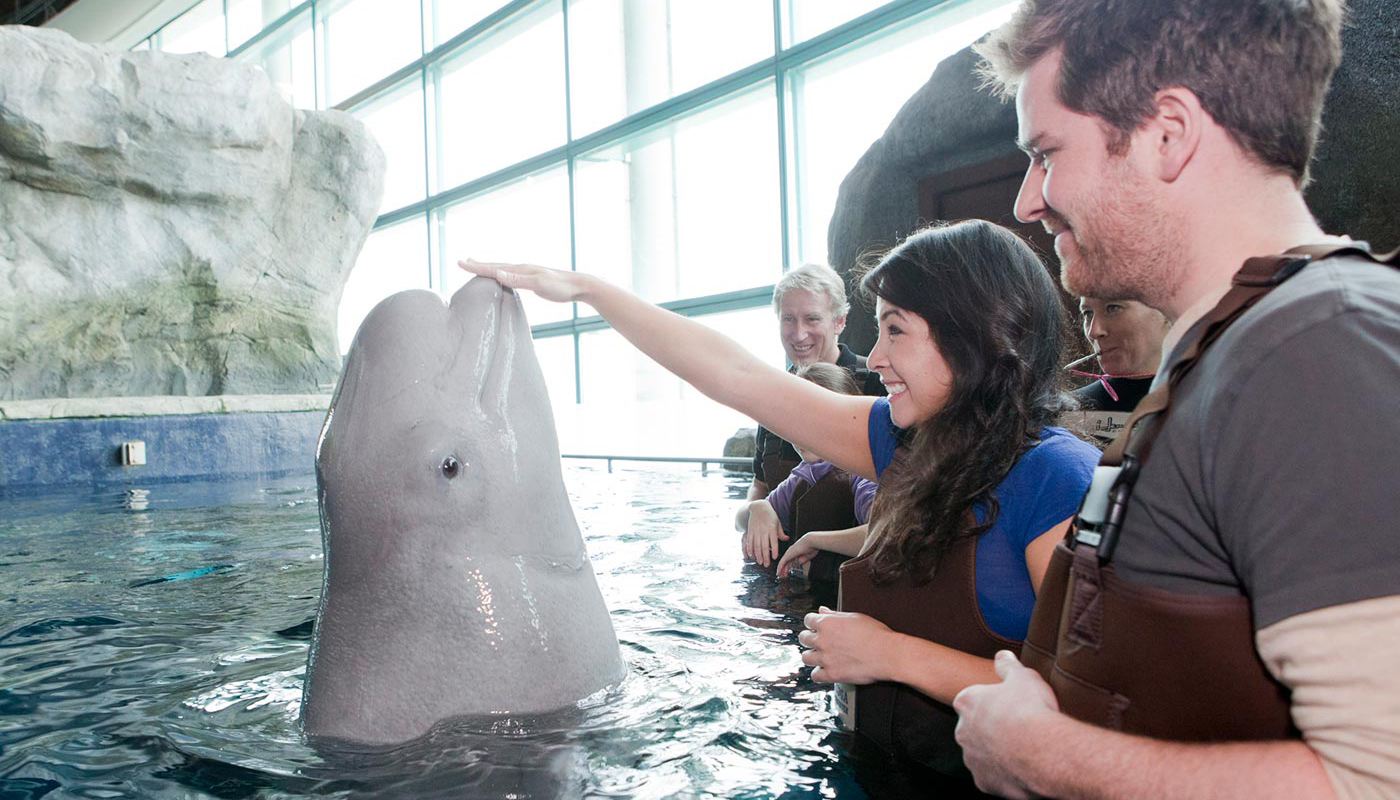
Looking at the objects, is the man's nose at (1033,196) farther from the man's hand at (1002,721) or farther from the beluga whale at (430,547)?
the beluga whale at (430,547)

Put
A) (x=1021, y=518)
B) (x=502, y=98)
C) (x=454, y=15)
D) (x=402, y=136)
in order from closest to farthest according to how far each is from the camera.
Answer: (x=1021, y=518), (x=502, y=98), (x=454, y=15), (x=402, y=136)

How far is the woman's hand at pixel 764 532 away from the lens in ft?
12.8

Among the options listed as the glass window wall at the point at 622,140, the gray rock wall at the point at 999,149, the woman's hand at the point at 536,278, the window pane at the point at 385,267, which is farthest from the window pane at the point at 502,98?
the woman's hand at the point at 536,278

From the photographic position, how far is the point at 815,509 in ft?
12.4

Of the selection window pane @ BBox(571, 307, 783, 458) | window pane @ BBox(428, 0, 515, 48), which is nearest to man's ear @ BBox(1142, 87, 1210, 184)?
window pane @ BBox(571, 307, 783, 458)

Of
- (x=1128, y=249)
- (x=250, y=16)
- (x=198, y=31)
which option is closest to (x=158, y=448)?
(x=1128, y=249)

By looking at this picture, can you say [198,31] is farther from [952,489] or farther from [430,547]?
[952,489]

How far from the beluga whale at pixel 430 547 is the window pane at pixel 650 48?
883cm

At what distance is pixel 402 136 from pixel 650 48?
5.53 metres

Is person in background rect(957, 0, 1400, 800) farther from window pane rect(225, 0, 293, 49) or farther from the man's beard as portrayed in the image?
window pane rect(225, 0, 293, 49)

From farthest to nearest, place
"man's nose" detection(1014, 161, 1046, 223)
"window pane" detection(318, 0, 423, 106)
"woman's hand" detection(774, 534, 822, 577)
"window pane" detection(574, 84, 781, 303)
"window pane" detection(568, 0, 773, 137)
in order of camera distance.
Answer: "window pane" detection(318, 0, 423, 106) < "window pane" detection(568, 0, 773, 137) < "window pane" detection(574, 84, 781, 303) < "woman's hand" detection(774, 534, 822, 577) < "man's nose" detection(1014, 161, 1046, 223)

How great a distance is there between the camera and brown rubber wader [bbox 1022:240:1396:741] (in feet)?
3.51

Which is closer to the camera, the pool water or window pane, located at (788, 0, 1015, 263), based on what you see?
the pool water

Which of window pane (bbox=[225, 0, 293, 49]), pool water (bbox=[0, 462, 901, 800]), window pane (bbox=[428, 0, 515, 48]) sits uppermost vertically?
window pane (bbox=[225, 0, 293, 49])
